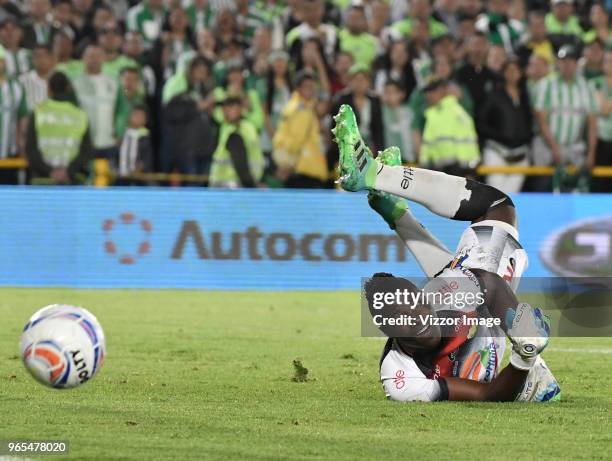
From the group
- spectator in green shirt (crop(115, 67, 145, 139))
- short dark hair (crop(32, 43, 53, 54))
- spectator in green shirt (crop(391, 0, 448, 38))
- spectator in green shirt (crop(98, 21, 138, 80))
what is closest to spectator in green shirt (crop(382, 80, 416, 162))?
spectator in green shirt (crop(391, 0, 448, 38))

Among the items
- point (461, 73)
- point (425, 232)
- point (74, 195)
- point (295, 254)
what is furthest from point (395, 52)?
point (425, 232)

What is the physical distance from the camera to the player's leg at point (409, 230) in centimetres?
927

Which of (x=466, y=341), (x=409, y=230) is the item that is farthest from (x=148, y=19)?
(x=466, y=341)

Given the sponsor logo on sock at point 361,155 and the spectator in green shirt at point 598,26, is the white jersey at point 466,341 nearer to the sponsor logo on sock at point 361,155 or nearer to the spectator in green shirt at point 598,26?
the sponsor logo on sock at point 361,155

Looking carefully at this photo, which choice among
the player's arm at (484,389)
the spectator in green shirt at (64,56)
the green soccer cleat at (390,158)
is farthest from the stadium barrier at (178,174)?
the player's arm at (484,389)

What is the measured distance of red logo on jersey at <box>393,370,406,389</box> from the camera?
8.37 meters

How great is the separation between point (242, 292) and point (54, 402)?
8.10 metres

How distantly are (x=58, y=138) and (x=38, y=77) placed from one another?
3.63ft

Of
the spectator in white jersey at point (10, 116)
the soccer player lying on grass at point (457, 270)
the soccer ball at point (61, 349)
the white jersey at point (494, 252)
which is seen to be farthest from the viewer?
the spectator in white jersey at point (10, 116)

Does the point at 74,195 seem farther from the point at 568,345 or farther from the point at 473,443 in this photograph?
the point at 473,443

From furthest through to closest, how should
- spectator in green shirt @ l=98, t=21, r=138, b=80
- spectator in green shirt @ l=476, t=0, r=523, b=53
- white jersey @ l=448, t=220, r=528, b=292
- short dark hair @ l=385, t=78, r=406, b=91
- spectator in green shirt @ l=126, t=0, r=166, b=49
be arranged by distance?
spectator in green shirt @ l=476, t=0, r=523, b=53 → spectator in green shirt @ l=126, t=0, r=166, b=49 → spectator in green shirt @ l=98, t=21, r=138, b=80 → short dark hair @ l=385, t=78, r=406, b=91 → white jersey @ l=448, t=220, r=528, b=292

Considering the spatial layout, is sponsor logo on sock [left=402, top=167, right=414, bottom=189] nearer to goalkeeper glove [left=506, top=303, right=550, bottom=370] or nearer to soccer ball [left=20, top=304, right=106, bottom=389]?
goalkeeper glove [left=506, top=303, right=550, bottom=370]

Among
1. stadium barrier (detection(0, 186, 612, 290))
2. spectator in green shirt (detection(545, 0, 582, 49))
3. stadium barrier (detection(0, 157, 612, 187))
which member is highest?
spectator in green shirt (detection(545, 0, 582, 49))

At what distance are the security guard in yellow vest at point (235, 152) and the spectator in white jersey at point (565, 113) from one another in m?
3.94
